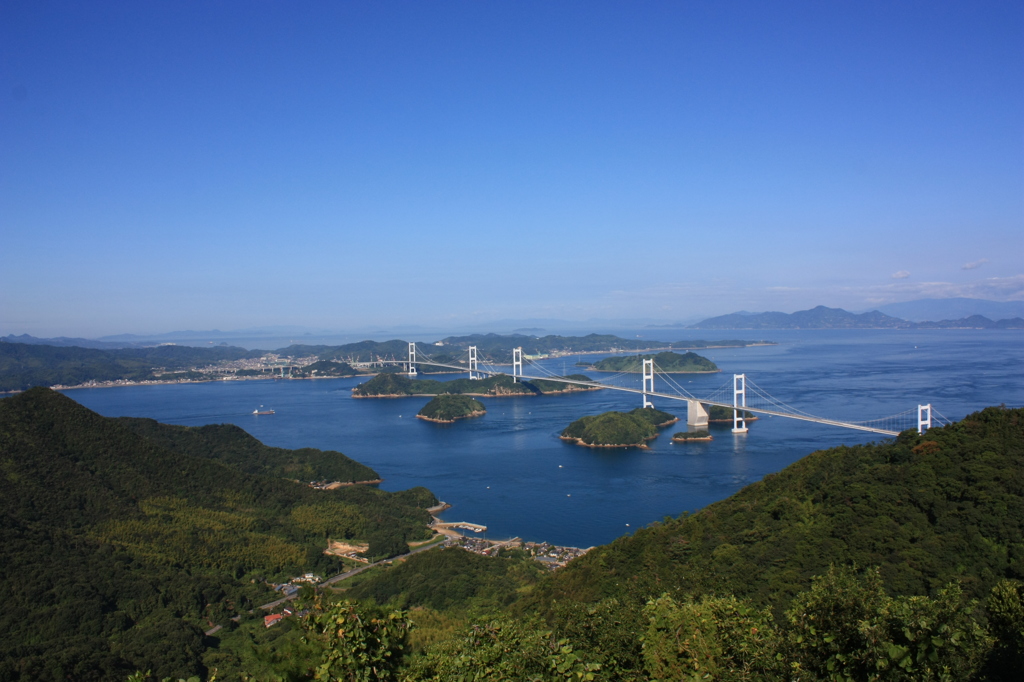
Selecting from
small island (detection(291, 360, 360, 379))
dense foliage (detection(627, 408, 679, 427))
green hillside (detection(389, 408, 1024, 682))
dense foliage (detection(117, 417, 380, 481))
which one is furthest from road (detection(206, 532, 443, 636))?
small island (detection(291, 360, 360, 379))

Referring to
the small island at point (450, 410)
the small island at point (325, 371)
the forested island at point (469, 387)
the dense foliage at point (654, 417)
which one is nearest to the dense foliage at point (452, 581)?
the dense foliage at point (654, 417)

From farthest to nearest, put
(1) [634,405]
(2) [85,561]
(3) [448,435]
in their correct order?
(1) [634,405] → (3) [448,435] → (2) [85,561]

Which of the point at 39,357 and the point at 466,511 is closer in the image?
the point at 466,511

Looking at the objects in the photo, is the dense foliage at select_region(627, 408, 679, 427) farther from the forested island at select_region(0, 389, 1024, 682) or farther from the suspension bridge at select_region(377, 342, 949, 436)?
the forested island at select_region(0, 389, 1024, 682)

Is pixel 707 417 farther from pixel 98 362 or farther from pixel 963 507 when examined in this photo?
pixel 98 362

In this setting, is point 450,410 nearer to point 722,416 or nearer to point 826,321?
point 722,416

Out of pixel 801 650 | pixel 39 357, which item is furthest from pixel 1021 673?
pixel 39 357

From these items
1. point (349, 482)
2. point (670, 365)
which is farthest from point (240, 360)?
point (349, 482)
